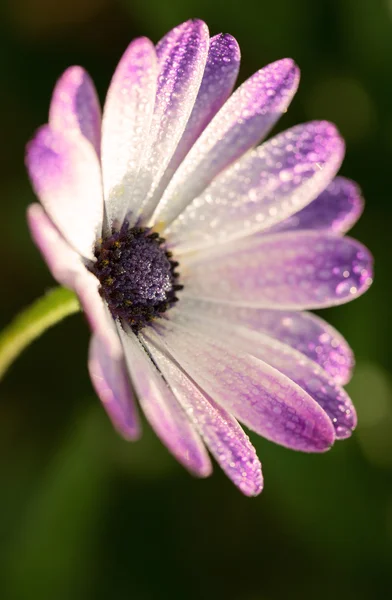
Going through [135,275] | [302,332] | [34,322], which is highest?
[135,275]

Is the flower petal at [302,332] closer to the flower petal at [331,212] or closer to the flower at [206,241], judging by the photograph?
the flower at [206,241]

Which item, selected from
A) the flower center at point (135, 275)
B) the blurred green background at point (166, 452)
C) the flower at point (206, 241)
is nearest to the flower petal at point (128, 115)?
the flower at point (206, 241)

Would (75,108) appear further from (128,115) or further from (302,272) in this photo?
(302,272)

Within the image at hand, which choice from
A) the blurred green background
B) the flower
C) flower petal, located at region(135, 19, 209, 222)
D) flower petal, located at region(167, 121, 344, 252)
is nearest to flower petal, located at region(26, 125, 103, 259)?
the flower

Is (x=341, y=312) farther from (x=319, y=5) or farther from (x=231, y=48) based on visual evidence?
(x=231, y=48)

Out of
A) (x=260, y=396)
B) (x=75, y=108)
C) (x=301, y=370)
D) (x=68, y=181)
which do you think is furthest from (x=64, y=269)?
(x=301, y=370)
